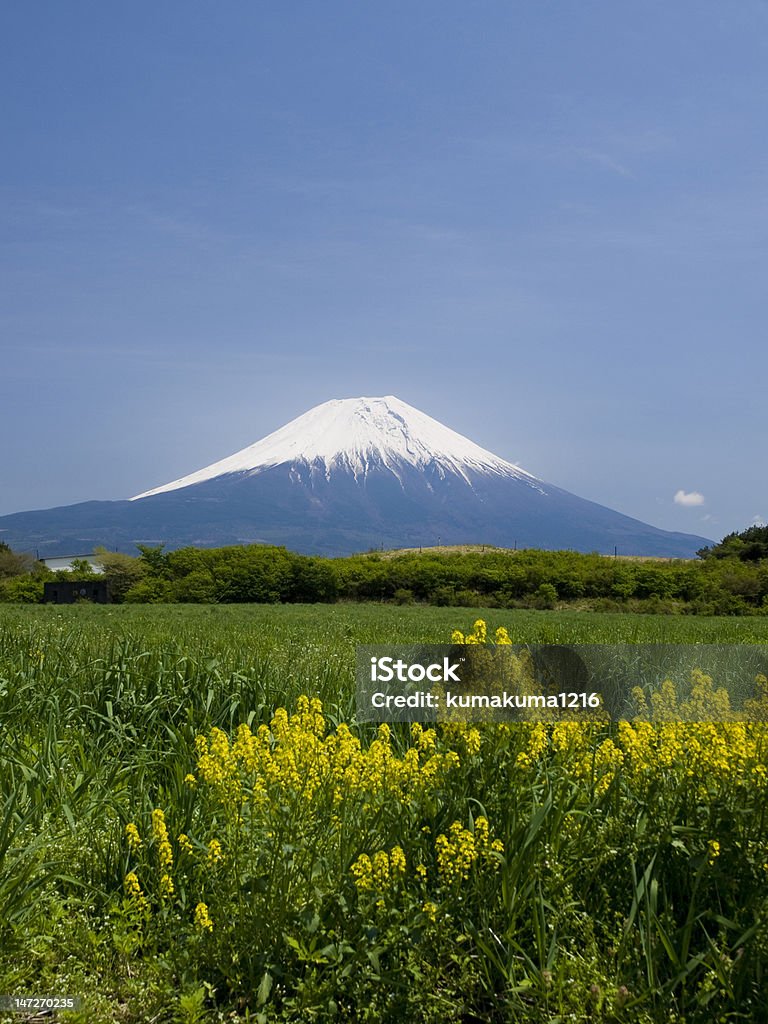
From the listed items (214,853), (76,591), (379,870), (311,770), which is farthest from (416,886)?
(76,591)

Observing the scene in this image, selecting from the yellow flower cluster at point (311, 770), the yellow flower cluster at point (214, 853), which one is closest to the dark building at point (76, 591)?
the yellow flower cluster at point (311, 770)

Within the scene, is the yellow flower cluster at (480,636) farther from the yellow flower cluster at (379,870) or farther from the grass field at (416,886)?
the yellow flower cluster at (379,870)

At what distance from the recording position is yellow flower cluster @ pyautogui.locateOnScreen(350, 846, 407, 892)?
3568 mm

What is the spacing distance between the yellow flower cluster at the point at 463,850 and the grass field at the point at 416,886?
0.05ft

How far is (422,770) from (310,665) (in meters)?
4.40

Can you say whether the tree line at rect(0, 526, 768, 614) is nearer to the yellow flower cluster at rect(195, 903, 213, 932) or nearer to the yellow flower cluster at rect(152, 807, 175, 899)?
the yellow flower cluster at rect(152, 807, 175, 899)

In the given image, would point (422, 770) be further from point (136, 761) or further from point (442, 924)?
point (136, 761)

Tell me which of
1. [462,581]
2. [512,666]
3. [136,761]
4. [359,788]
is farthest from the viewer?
[462,581]

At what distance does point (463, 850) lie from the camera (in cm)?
362

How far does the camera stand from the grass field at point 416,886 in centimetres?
356

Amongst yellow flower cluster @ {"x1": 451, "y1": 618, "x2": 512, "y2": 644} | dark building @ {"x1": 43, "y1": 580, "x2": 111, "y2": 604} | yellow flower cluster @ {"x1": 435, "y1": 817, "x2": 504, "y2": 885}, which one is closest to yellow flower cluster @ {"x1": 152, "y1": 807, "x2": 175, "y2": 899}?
yellow flower cluster @ {"x1": 435, "y1": 817, "x2": 504, "y2": 885}

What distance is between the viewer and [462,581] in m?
63.5

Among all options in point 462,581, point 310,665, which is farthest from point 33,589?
point 310,665

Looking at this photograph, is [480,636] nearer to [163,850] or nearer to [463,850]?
[463,850]
